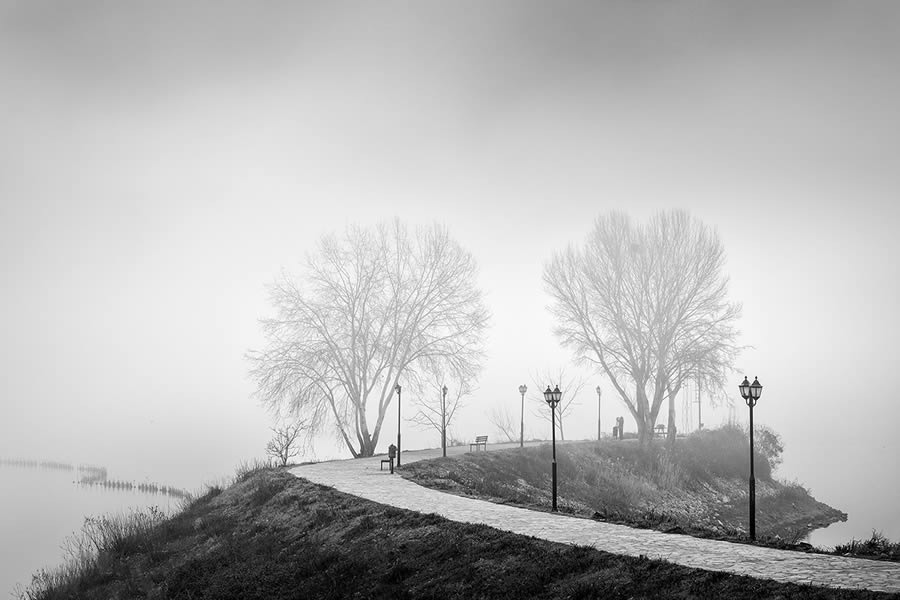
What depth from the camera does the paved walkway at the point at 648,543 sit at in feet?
34.0

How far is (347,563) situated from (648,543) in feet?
22.6

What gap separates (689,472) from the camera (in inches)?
1617

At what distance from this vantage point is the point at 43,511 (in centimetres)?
4322

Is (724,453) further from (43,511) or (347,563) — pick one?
(43,511)

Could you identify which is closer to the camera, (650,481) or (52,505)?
(650,481)

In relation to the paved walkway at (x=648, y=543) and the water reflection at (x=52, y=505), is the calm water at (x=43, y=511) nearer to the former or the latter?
the water reflection at (x=52, y=505)

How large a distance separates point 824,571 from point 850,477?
51955 millimetres

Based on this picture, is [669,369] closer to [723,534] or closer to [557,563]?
[723,534]

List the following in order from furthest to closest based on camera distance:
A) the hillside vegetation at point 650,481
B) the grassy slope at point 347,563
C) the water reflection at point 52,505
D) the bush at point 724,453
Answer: the bush at point 724,453 → the water reflection at point 52,505 → the hillside vegetation at point 650,481 → the grassy slope at point 347,563

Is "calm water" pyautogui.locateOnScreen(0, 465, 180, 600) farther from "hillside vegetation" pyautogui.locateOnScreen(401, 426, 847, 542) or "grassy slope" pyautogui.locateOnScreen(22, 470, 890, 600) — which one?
"hillside vegetation" pyautogui.locateOnScreen(401, 426, 847, 542)

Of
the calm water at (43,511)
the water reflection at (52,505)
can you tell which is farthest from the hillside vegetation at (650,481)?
the calm water at (43,511)

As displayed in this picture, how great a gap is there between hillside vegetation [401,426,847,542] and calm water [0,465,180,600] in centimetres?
1555

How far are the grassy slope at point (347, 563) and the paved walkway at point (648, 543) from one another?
0.68 m

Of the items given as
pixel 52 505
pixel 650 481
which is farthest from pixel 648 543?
pixel 52 505
